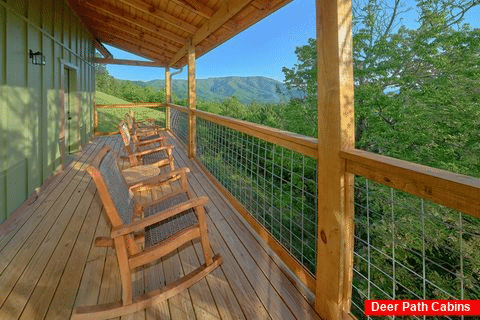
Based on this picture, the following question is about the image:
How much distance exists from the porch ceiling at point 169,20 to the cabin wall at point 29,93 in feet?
3.23

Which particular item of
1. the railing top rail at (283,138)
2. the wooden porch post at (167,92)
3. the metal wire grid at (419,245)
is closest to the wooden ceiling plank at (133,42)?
the wooden porch post at (167,92)

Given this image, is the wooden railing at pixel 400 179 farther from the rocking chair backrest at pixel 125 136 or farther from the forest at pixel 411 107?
the forest at pixel 411 107

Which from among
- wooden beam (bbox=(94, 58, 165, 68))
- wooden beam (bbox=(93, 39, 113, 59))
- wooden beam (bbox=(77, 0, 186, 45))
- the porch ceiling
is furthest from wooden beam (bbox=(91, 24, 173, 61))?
wooden beam (bbox=(77, 0, 186, 45))

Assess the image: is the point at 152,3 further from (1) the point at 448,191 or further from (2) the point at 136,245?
(1) the point at 448,191

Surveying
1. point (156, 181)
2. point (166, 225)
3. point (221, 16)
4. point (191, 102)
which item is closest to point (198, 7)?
point (221, 16)

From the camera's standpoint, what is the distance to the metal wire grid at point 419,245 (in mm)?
1124

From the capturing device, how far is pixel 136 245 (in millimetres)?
1723

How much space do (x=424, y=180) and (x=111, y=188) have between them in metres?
1.52

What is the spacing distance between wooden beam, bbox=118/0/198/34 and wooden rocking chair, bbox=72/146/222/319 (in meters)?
3.62

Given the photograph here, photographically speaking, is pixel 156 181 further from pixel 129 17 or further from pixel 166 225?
pixel 129 17

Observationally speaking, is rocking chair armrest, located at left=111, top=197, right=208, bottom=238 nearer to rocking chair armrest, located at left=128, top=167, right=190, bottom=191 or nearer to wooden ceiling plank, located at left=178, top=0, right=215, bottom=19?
rocking chair armrest, located at left=128, top=167, right=190, bottom=191

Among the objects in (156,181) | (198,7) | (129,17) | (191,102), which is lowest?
(156,181)

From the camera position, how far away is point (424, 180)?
103cm

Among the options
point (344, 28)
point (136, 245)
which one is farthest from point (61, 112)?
point (344, 28)
